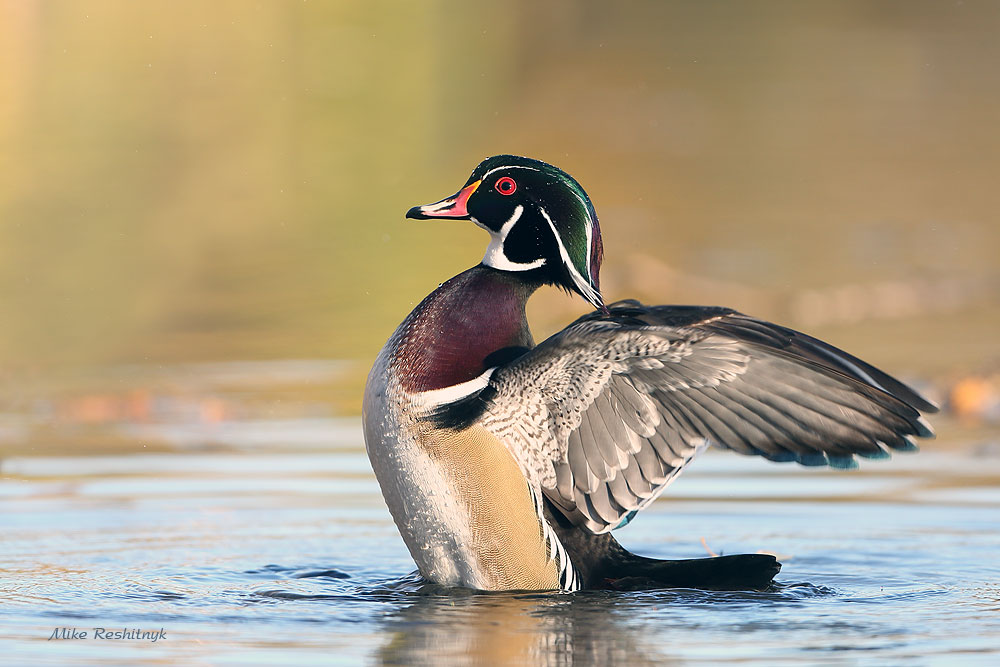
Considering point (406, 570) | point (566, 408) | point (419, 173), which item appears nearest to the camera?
point (566, 408)

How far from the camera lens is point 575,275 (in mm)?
5059

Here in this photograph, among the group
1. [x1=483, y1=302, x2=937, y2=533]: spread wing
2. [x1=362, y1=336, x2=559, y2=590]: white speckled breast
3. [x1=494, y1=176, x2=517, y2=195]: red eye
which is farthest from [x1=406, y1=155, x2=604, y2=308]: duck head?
[x1=362, y1=336, x2=559, y2=590]: white speckled breast

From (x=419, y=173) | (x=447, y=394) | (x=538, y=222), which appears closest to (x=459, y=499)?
(x=447, y=394)

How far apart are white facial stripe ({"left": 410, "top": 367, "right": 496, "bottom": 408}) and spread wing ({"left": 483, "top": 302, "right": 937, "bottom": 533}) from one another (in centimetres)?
7

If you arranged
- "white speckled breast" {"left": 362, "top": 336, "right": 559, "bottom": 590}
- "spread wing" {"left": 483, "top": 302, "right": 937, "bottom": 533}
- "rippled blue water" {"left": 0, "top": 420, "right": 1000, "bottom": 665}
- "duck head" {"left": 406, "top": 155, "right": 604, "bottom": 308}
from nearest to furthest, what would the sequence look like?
"rippled blue water" {"left": 0, "top": 420, "right": 1000, "bottom": 665}
"spread wing" {"left": 483, "top": 302, "right": 937, "bottom": 533}
"white speckled breast" {"left": 362, "top": 336, "right": 559, "bottom": 590}
"duck head" {"left": 406, "top": 155, "right": 604, "bottom": 308}

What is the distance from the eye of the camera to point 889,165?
1587 centimetres

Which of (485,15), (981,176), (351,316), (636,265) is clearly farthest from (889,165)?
(485,15)

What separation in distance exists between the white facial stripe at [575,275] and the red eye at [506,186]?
11 centimetres

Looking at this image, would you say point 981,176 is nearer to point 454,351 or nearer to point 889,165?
point 889,165

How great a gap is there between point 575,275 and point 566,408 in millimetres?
449

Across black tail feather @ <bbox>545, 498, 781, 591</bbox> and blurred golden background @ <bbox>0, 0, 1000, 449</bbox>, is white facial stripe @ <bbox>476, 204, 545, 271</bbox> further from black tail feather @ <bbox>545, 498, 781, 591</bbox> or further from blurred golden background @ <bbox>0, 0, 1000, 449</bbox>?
blurred golden background @ <bbox>0, 0, 1000, 449</bbox>

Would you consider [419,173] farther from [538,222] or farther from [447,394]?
[447,394]

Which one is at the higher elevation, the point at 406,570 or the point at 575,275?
the point at 575,275

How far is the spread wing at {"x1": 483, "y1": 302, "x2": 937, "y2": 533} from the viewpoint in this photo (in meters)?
4.64
